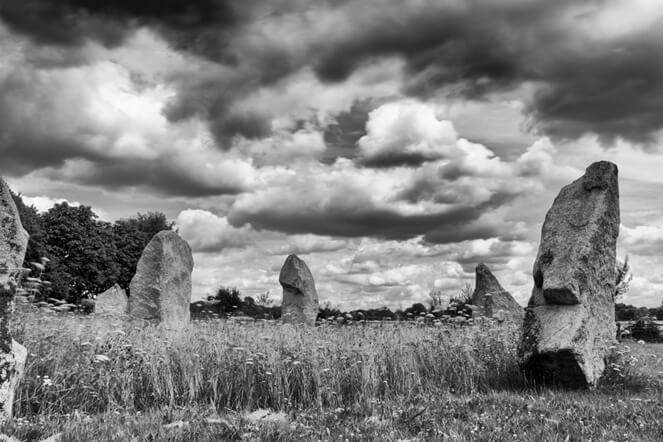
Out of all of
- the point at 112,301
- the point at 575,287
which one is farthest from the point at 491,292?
the point at 112,301

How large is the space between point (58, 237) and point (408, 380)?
4600cm

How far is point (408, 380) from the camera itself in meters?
10.5

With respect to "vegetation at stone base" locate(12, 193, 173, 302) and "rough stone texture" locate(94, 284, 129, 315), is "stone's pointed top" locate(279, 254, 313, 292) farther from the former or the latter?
"vegetation at stone base" locate(12, 193, 173, 302)

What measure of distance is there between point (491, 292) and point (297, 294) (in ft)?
34.5

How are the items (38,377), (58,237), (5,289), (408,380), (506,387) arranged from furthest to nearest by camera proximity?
(58,237), (506,387), (408,380), (38,377), (5,289)

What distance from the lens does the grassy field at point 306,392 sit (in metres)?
7.27

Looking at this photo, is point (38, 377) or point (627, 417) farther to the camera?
point (38, 377)

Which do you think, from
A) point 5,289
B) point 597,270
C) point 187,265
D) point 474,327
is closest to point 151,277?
point 187,265

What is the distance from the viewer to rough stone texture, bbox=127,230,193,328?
2311 cm

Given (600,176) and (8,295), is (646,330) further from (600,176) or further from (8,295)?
(8,295)

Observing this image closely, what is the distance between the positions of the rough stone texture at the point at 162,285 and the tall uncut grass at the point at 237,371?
34.1ft

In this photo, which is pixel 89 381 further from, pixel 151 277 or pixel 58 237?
pixel 58 237

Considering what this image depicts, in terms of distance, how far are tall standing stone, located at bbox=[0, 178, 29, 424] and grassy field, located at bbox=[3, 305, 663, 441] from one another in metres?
0.50

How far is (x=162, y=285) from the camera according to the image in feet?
76.6
